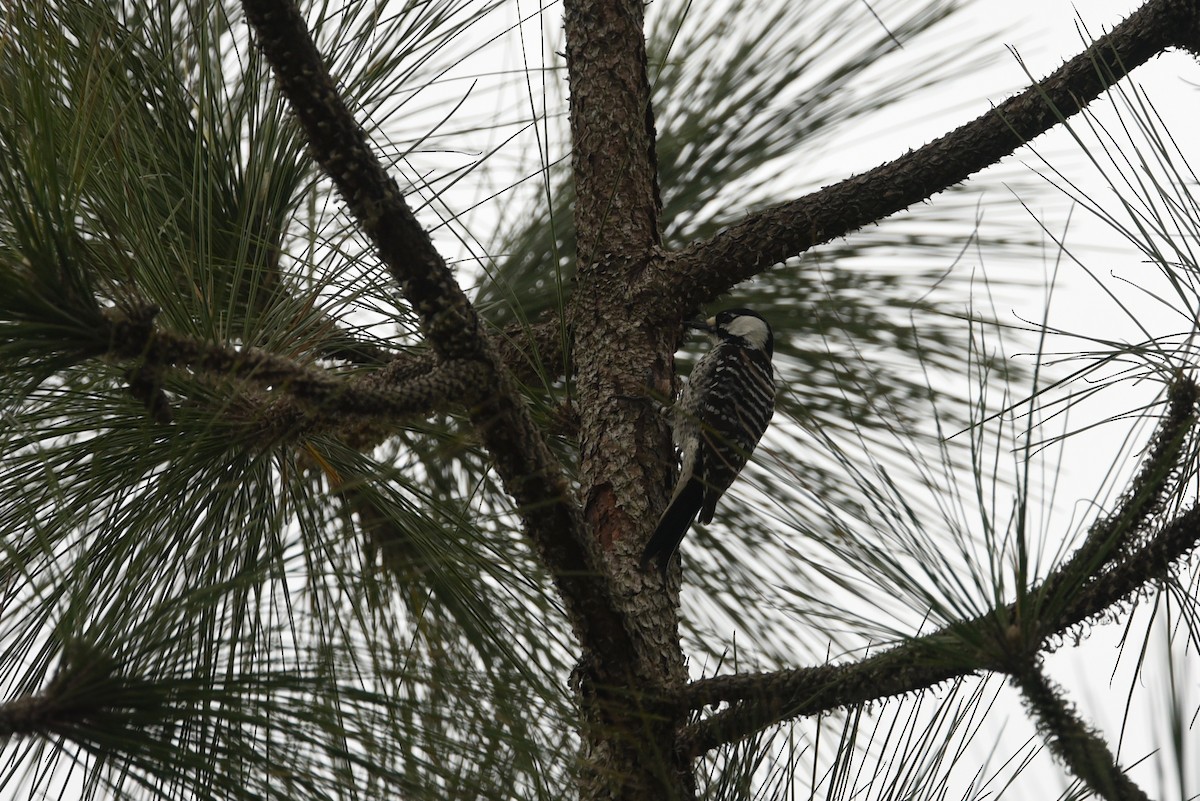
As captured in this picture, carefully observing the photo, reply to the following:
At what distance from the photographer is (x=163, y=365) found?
1.15m

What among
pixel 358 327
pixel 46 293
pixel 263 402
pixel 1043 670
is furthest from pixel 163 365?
pixel 1043 670

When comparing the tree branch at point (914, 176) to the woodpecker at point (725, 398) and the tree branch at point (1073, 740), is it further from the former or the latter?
the tree branch at point (1073, 740)

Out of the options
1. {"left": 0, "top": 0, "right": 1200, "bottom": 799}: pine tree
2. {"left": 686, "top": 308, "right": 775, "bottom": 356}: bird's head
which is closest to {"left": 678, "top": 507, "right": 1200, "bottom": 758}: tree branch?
{"left": 0, "top": 0, "right": 1200, "bottom": 799}: pine tree

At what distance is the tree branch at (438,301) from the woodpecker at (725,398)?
693mm

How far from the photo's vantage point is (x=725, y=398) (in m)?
2.76

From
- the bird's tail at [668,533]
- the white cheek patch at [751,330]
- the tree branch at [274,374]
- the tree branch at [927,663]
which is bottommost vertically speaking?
the tree branch at [927,663]

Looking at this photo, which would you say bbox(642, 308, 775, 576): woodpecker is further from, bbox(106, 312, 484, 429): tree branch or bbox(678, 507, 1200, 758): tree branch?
bbox(106, 312, 484, 429): tree branch

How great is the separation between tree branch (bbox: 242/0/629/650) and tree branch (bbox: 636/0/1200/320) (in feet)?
1.94

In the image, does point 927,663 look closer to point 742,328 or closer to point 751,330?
point 751,330

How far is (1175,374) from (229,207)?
1.38 m

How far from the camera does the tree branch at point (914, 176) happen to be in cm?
144

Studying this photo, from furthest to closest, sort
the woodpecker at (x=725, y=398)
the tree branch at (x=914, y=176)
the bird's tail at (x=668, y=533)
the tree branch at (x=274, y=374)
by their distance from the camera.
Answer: the woodpecker at (x=725, y=398) → the bird's tail at (x=668, y=533) → the tree branch at (x=914, y=176) → the tree branch at (x=274, y=374)

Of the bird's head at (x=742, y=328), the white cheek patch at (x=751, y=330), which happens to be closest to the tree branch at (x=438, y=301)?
the bird's head at (x=742, y=328)

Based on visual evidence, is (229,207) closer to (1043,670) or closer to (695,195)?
(695,195)
